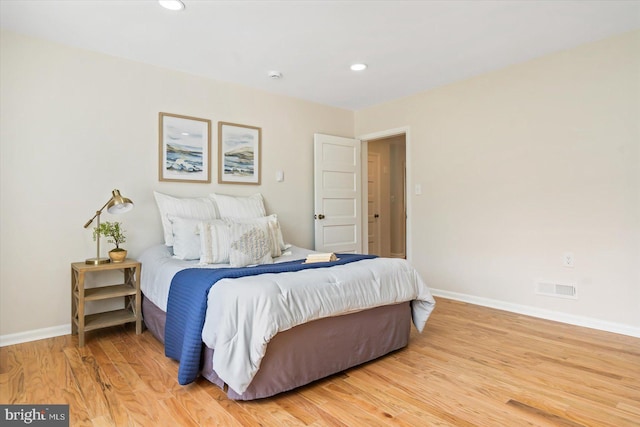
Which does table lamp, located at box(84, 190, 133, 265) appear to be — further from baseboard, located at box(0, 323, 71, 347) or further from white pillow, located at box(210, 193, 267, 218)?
white pillow, located at box(210, 193, 267, 218)

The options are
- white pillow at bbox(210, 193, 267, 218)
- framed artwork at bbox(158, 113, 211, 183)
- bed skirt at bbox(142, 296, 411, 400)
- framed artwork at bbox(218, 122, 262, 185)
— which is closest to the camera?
bed skirt at bbox(142, 296, 411, 400)

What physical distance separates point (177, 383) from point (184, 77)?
2.83 metres

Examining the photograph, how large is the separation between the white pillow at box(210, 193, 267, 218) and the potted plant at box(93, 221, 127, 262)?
2.94ft

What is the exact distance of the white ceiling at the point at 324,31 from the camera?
2500mm

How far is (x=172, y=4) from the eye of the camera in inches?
95.7

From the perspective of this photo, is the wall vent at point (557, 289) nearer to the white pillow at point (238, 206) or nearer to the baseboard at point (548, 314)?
the baseboard at point (548, 314)

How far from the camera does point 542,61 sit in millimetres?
3385

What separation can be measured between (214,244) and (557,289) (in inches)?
118

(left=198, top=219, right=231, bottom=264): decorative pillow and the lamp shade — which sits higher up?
A: the lamp shade

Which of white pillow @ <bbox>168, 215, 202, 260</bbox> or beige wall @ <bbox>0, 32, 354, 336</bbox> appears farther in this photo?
white pillow @ <bbox>168, 215, 202, 260</bbox>

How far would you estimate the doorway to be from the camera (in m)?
6.65

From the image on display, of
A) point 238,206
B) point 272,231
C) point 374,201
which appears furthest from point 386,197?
point 272,231

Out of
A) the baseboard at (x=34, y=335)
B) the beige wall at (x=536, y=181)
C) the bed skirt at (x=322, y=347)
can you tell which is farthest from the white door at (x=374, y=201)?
the baseboard at (x=34, y=335)

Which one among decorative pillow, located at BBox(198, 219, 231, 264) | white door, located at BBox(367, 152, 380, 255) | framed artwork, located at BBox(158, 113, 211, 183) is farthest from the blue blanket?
white door, located at BBox(367, 152, 380, 255)
